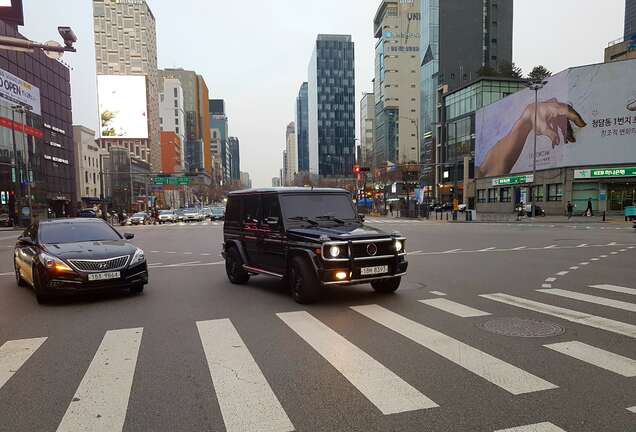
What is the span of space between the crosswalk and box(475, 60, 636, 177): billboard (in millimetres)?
44145

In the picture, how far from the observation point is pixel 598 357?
16.0 ft

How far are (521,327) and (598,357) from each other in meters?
1.27

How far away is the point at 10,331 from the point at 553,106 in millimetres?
52685

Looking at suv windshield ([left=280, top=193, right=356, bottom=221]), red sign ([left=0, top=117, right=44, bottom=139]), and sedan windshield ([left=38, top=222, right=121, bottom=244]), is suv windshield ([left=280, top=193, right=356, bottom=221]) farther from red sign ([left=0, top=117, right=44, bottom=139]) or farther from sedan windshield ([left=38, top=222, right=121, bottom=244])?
red sign ([left=0, top=117, right=44, bottom=139])

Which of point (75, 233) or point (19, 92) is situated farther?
point (19, 92)

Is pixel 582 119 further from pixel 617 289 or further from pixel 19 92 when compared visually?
pixel 19 92

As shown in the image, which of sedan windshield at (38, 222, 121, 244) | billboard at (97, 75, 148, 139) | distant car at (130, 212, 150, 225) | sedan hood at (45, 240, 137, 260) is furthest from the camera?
billboard at (97, 75, 148, 139)

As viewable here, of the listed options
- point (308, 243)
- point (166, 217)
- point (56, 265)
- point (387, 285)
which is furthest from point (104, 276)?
point (166, 217)

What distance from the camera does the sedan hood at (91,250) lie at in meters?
8.12

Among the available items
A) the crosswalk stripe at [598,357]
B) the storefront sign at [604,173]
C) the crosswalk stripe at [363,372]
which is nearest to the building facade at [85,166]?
the storefront sign at [604,173]

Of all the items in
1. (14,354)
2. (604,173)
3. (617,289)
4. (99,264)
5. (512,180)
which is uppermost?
(604,173)

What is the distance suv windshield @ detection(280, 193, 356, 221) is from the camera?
8.79 metres

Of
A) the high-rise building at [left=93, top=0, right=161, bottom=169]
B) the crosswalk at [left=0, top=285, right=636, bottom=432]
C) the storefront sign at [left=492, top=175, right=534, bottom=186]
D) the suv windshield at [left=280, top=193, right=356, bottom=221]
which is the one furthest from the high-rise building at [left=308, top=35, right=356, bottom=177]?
the crosswalk at [left=0, top=285, right=636, bottom=432]

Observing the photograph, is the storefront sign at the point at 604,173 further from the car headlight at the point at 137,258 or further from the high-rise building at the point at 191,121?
the high-rise building at the point at 191,121
